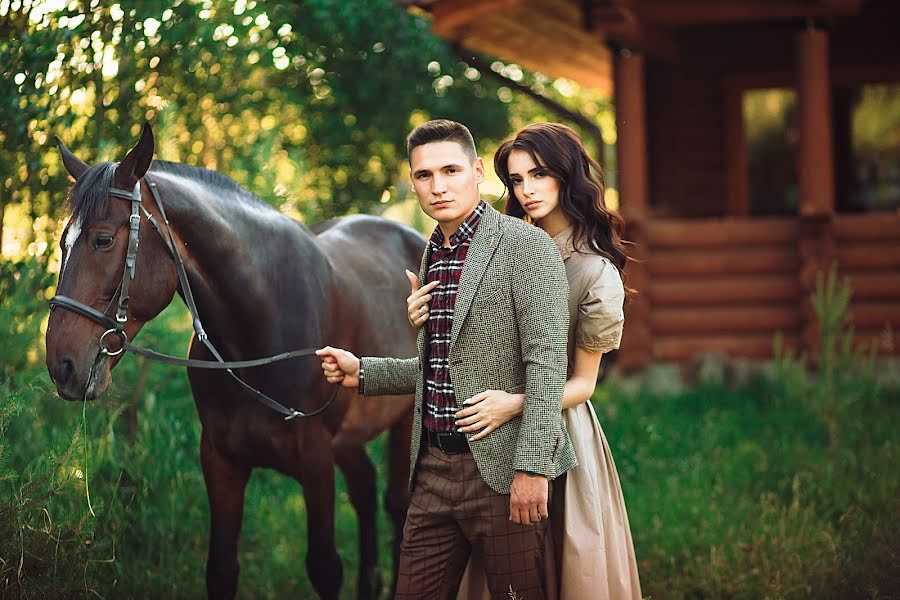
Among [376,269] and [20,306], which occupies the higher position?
[376,269]

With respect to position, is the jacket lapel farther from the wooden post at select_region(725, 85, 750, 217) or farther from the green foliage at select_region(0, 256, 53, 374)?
the wooden post at select_region(725, 85, 750, 217)

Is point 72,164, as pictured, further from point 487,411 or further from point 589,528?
point 589,528

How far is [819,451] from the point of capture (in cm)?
604

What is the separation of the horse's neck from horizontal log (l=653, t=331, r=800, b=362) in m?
5.65

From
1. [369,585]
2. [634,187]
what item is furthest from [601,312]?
[634,187]

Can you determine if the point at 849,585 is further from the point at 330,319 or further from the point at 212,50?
the point at 212,50

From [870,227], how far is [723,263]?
128 centimetres

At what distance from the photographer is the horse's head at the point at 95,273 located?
3053 mm

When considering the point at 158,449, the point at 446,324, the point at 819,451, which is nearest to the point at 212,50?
the point at 158,449

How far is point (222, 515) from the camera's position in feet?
12.4

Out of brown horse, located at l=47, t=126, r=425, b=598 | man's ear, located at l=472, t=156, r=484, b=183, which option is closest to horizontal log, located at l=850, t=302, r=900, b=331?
brown horse, located at l=47, t=126, r=425, b=598

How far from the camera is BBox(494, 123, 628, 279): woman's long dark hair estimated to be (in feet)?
9.64

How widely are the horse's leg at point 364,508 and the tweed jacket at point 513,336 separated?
2179 mm

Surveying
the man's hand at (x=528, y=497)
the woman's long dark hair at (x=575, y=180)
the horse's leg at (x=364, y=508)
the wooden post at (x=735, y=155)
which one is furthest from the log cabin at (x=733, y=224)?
the man's hand at (x=528, y=497)
